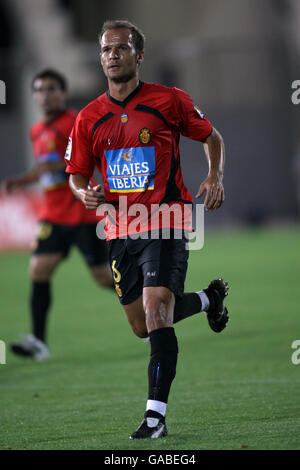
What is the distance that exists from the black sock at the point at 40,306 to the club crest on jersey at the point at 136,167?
3307 millimetres

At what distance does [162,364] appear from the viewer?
4781mm

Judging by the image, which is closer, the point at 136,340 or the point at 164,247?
the point at 164,247

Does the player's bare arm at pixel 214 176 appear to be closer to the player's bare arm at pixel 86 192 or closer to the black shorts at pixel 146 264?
the black shorts at pixel 146 264

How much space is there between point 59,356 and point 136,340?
1.05 metres

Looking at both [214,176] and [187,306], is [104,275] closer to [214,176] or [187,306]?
[187,306]

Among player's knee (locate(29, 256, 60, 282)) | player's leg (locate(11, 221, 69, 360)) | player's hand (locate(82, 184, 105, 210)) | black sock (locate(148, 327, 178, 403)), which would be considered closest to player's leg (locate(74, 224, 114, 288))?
player's leg (locate(11, 221, 69, 360))

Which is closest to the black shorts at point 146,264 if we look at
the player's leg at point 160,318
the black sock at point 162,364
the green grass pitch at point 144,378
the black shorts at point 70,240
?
the player's leg at point 160,318

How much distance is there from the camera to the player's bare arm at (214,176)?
5031 mm

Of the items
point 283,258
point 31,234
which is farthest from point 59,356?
point 31,234

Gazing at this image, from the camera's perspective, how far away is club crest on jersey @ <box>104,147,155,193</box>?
17.1ft

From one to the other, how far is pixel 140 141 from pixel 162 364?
138cm

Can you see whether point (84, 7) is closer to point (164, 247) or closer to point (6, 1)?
point (6, 1)

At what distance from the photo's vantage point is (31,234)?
63.4ft

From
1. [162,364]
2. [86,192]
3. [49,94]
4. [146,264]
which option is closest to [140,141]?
[86,192]
